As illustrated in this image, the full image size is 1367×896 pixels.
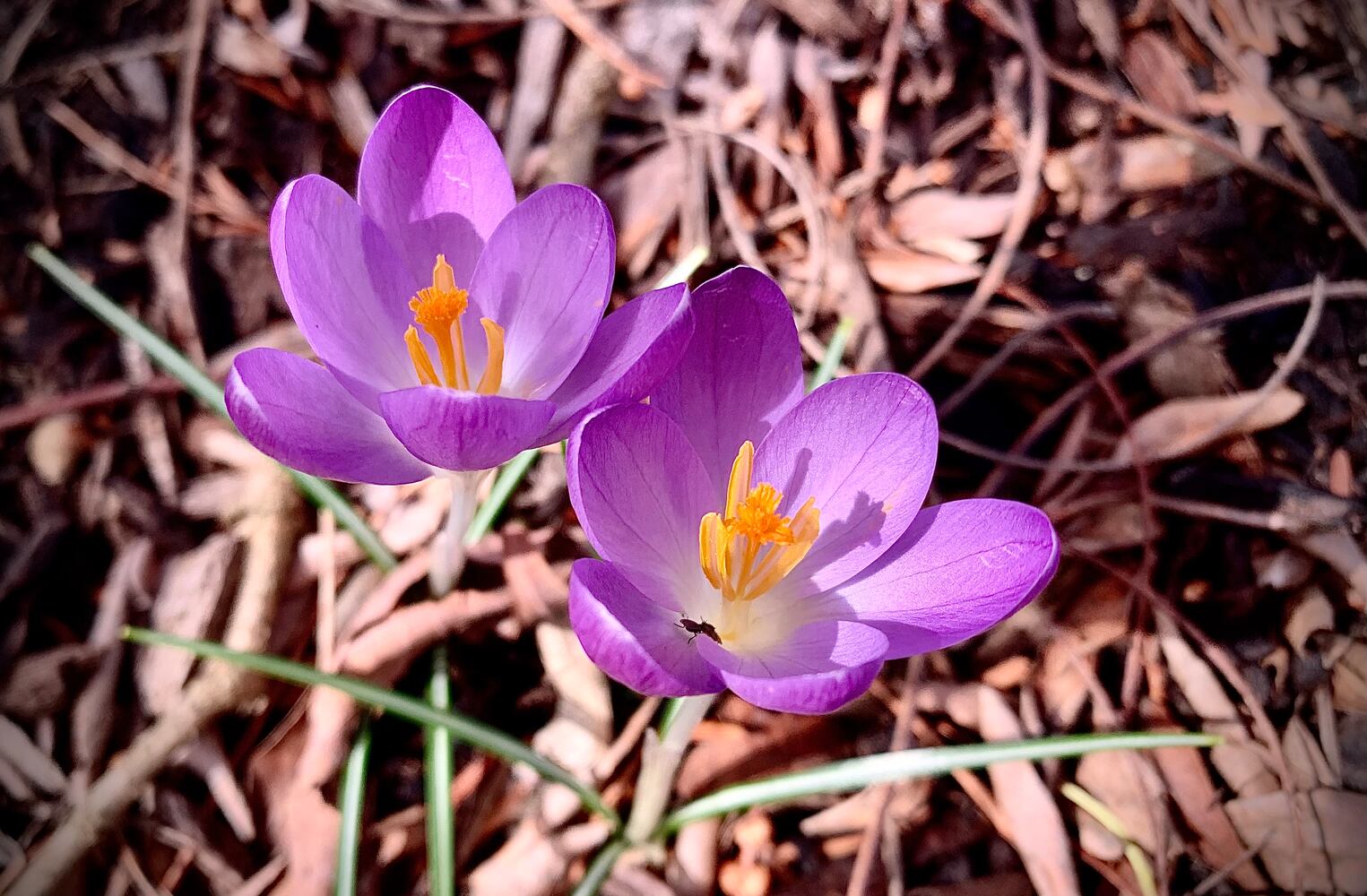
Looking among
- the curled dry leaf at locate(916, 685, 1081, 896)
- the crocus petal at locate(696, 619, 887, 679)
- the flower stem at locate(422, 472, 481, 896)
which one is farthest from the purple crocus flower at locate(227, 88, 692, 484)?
the curled dry leaf at locate(916, 685, 1081, 896)

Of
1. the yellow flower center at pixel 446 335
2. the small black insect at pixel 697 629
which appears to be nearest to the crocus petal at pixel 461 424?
the yellow flower center at pixel 446 335

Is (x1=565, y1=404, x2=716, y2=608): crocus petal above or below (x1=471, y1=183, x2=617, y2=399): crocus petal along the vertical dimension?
below

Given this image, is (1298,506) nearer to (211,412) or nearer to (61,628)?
(211,412)

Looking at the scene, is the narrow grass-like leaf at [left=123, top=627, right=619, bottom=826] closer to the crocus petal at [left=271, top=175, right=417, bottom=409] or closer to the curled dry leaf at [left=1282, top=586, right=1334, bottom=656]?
the crocus petal at [left=271, top=175, right=417, bottom=409]

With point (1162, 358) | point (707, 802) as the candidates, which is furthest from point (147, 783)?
point (1162, 358)

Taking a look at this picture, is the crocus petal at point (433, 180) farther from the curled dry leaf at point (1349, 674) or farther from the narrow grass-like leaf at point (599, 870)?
the curled dry leaf at point (1349, 674)

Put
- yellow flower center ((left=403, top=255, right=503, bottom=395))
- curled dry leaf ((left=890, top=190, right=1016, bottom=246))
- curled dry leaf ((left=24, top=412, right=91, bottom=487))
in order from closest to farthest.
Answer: yellow flower center ((left=403, top=255, right=503, bottom=395))
curled dry leaf ((left=24, top=412, right=91, bottom=487))
curled dry leaf ((left=890, top=190, right=1016, bottom=246))
